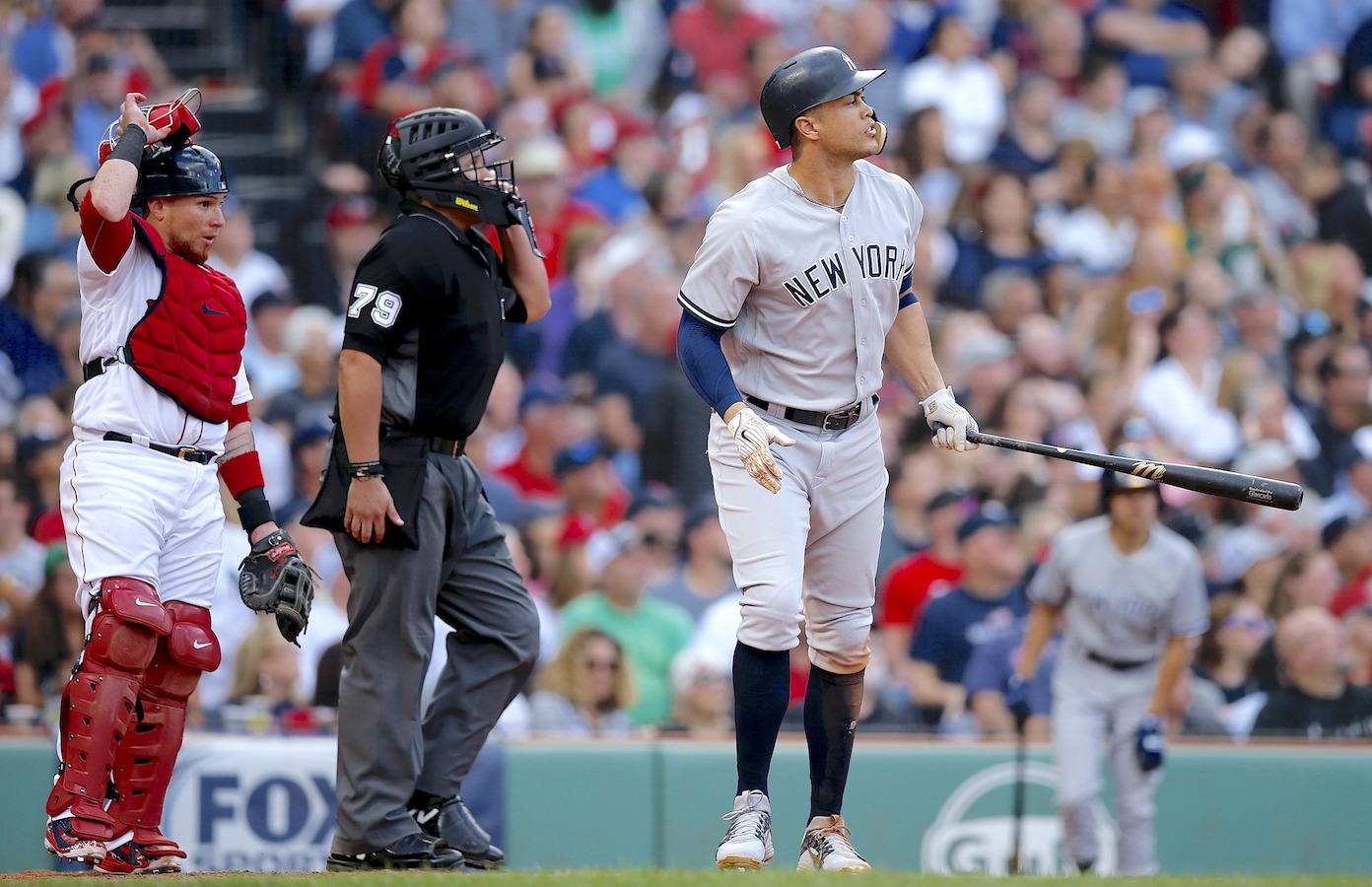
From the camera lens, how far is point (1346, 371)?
34.1ft

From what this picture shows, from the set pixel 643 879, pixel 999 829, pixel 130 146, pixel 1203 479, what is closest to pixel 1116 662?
pixel 999 829

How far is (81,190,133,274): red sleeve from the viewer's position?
446 centimetres

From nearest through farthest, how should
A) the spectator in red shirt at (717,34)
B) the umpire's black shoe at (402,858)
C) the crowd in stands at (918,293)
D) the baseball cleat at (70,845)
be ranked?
the baseball cleat at (70,845)
the umpire's black shoe at (402,858)
the crowd in stands at (918,293)
the spectator in red shirt at (717,34)

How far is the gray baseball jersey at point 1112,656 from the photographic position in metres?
7.55

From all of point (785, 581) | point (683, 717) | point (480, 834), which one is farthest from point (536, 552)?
point (785, 581)

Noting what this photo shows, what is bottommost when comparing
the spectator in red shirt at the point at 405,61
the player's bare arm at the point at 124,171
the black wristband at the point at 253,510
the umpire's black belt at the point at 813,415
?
the black wristband at the point at 253,510

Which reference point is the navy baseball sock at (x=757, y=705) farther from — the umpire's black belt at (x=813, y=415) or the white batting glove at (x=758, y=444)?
the umpire's black belt at (x=813, y=415)

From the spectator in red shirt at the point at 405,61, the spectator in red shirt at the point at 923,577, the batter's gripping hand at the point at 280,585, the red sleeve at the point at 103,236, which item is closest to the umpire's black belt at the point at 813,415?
the batter's gripping hand at the point at 280,585

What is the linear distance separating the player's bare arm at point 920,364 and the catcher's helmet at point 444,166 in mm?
1239

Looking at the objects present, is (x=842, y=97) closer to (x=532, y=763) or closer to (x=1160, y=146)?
(x=532, y=763)

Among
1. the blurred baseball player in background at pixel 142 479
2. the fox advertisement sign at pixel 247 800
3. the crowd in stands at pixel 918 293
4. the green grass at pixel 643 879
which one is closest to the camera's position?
the green grass at pixel 643 879

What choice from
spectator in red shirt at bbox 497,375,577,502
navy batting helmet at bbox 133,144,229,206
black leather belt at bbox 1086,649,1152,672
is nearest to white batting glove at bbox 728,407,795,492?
navy batting helmet at bbox 133,144,229,206

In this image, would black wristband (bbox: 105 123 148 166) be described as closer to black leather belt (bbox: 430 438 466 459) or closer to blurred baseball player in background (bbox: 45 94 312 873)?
blurred baseball player in background (bbox: 45 94 312 873)

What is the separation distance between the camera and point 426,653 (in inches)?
195
